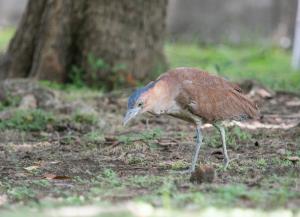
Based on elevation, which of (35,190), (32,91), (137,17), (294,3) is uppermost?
(294,3)

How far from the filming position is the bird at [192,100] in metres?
6.75

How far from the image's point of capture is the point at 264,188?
599 centimetres

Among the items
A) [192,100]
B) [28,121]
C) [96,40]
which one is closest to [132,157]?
[192,100]

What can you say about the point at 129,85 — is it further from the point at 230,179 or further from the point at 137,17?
the point at 230,179

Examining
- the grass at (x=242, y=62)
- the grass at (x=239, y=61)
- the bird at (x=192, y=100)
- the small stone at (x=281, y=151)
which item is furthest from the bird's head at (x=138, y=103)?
the grass at (x=242, y=62)

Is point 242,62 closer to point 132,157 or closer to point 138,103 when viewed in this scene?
point 132,157

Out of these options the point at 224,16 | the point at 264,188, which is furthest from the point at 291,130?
the point at 224,16

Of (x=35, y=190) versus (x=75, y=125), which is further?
(x=75, y=125)

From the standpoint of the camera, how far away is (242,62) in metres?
16.2

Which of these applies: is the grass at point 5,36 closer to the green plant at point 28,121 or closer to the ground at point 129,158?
the ground at point 129,158

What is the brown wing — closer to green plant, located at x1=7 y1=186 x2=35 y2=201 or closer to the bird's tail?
the bird's tail

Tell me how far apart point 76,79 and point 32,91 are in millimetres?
1253

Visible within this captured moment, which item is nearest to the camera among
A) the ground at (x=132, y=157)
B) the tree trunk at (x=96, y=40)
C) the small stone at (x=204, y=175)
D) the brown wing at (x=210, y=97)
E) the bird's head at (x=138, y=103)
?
the ground at (x=132, y=157)

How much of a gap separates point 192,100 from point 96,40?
4856mm
